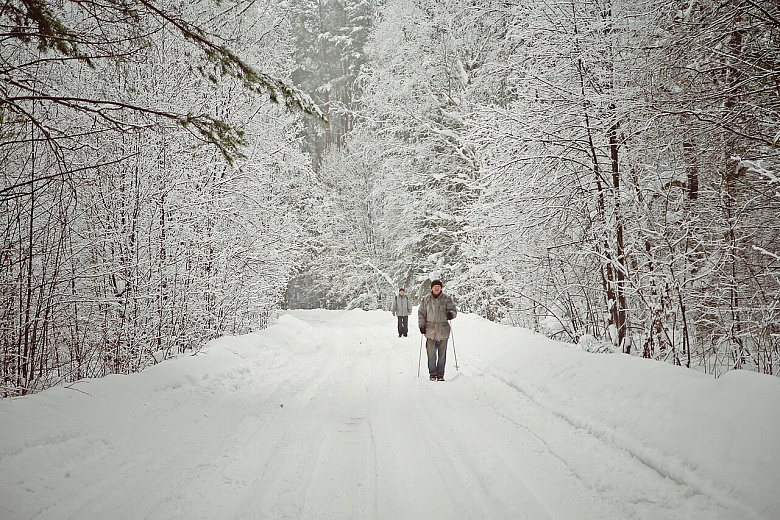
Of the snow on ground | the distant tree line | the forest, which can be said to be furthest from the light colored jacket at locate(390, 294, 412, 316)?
the snow on ground

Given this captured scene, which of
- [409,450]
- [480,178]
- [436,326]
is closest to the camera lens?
[409,450]

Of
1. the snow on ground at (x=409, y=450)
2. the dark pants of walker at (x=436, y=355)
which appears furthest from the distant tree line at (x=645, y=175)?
the dark pants of walker at (x=436, y=355)

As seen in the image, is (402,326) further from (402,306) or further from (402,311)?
(402,306)

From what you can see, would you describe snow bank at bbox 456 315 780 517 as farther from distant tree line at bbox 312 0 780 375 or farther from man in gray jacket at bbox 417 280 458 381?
man in gray jacket at bbox 417 280 458 381

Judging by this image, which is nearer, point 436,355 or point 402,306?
point 436,355

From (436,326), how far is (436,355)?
1.82 ft

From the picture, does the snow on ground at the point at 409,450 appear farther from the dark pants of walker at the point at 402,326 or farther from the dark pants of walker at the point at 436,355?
the dark pants of walker at the point at 402,326

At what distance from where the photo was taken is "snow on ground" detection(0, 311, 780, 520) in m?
3.29

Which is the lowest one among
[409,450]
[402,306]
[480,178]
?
[409,450]

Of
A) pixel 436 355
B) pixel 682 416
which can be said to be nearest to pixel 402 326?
pixel 436 355

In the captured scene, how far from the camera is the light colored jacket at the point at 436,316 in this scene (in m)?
8.81

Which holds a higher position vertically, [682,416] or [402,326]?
[682,416]

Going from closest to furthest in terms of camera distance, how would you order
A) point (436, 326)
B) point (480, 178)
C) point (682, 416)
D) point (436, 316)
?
point (682, 416) → point (436, 326) → point (436, 316) → point (480, 178)

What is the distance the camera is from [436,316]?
8977mm
